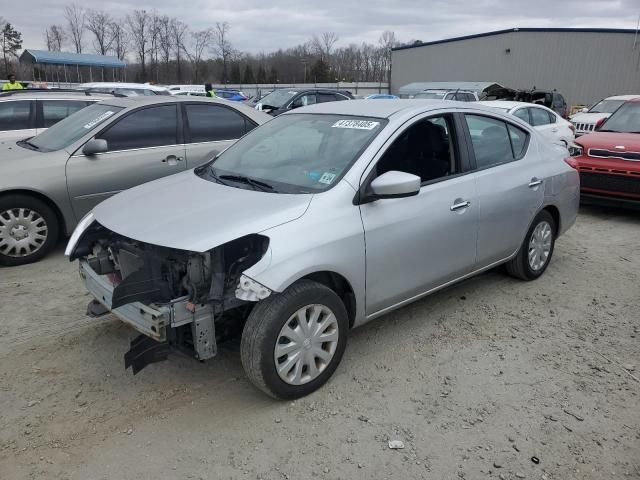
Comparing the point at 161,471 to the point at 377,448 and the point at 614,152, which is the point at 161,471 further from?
the point at 614,152

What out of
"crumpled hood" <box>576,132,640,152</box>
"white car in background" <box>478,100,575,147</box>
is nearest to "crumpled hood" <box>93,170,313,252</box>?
"crumpled hood" <box>576,132,640,152</box>

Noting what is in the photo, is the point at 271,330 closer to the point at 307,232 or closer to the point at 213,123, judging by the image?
the point at 307,232

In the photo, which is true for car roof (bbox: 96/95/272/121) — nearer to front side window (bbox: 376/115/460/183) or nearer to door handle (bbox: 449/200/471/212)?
front side window (bbox: 376/115/460/183)

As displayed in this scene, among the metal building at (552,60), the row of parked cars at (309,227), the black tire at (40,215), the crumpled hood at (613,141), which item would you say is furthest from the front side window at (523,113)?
the metal building at (552,60)

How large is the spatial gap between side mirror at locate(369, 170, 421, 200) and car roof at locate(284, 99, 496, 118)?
0.71m

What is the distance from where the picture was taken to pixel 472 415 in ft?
10.2

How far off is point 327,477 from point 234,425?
659 mm

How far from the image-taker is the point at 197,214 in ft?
10.4

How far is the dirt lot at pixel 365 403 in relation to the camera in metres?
2.71

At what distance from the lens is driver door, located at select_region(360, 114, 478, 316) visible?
342 centimetres

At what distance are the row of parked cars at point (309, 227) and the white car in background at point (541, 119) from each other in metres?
5.59


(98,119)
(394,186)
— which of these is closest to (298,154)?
(394,186)

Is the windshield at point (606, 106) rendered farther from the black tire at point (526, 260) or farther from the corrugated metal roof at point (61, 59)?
the corrugated metal roof at point (61, 59)

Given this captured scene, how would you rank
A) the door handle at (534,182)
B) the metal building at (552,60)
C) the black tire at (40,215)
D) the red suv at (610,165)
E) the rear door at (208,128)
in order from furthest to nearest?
the metal building at (552,60) → the red suv at (610,165) → the rear door at (208,128) → the black tire at (40,215) → the door handle at (534,182)
